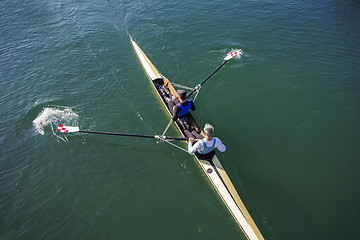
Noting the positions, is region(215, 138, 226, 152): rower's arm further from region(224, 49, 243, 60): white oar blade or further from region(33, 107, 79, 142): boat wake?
region(224, 49, 243, 60): white oar blade

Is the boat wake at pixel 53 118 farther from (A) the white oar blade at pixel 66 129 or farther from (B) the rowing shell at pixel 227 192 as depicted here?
(B) the rowing shell at pixel 227 192

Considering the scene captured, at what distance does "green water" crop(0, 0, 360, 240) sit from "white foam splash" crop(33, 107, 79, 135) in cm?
9

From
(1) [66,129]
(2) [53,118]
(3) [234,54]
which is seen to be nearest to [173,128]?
(1) [66,129]

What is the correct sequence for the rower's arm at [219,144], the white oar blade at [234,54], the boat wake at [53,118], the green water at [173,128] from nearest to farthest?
1. the rower's arm at [219,144]
2. the green water at [173,128]
3. the boat wake at [53,118]
4. the white oar blade at [234,54]

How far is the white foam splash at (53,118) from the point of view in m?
10.5

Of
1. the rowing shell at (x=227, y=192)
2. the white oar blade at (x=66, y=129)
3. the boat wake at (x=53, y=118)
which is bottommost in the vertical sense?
Answer: the rowing shell at (x=227, y=192)

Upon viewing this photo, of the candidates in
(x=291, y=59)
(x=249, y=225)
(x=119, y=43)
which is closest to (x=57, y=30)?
(x=119, y=43)

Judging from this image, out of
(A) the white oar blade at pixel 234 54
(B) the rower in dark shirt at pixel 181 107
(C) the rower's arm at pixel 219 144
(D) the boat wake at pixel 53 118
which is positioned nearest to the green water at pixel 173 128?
(D) the boat wake at pixel 53 118

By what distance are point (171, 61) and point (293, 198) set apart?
35.1 ft

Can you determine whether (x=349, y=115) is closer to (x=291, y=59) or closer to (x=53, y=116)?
(x=291, y=59)

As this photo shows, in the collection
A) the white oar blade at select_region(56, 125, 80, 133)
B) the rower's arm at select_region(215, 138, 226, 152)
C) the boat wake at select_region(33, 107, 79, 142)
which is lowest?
the rower's arm at select_region(215, 138, 226, 152)

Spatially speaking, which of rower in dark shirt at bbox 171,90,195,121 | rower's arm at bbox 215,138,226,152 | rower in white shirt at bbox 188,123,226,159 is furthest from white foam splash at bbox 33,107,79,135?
rower's arm at bbox 215,138,226,152

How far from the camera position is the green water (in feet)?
24.3

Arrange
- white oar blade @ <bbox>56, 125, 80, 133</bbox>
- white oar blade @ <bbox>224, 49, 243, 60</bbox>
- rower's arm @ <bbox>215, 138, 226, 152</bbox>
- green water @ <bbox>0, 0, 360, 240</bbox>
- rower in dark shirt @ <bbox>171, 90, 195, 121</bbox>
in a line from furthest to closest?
1. white oar blade @ <bbox>224, 49, 243, 60</bbox>
2. white oar blade @ <bbox>56, 125, 80, 133</bbox>
3. rower in dark shirt @ <bbox>171, 90, 195, 121</bbox>
4. green water @ <bbox>0, 0, 360, 240</bbox>
5. rower's arm @ <bbox>215, 138, 226, 152</bbox>
